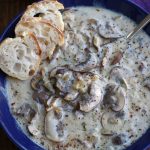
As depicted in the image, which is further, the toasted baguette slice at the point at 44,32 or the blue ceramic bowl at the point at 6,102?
the toasted baguette slice at the point at 44,32

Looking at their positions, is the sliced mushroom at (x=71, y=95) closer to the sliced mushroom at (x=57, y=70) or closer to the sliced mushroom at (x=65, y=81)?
the sliced mushroom at (x=65, y=81)

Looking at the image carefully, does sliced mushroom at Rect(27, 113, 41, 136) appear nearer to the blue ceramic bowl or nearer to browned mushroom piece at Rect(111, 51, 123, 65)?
the blue ceramic bowl

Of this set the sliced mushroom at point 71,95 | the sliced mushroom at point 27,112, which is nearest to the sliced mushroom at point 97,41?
the sliced mushroom at point 71,95

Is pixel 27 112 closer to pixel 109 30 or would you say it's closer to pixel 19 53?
pixel 19 53

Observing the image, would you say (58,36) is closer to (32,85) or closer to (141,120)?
(32,85)

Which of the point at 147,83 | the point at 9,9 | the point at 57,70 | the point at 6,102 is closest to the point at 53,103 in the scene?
the point at 57,70

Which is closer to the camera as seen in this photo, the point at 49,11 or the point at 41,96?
the point at 41,96
